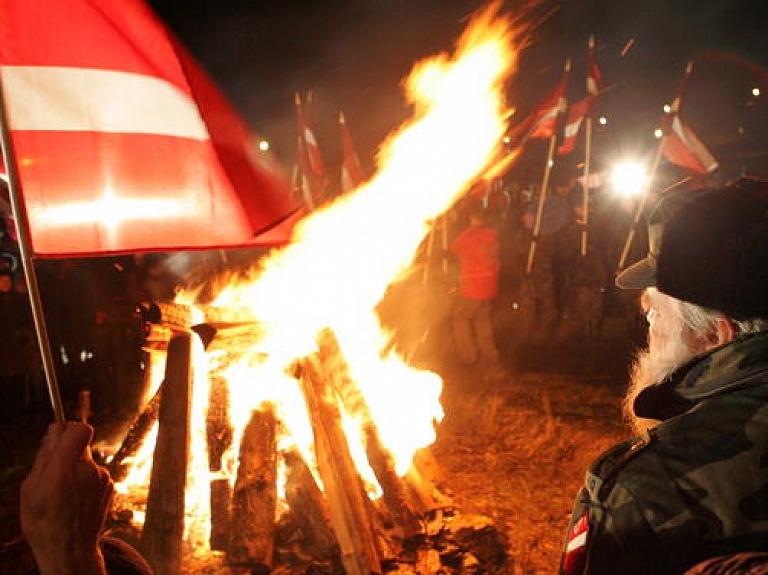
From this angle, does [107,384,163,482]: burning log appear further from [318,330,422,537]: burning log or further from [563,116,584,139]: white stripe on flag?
[563,116,584,139]: white stripe on flag

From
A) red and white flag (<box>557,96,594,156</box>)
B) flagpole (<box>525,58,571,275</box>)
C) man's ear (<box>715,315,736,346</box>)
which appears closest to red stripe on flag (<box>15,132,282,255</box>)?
man's ear (<box>715,315,736,346</box>)

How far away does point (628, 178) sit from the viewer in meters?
14.4

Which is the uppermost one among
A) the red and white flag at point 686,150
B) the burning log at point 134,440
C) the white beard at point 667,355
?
the red and white flag at point 686,150

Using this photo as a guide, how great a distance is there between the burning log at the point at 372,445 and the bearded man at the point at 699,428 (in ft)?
10.9

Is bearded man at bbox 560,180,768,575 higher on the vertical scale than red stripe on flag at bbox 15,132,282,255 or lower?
lower

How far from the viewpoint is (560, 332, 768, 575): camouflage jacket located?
1.30m

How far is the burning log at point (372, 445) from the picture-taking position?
4.69 metres

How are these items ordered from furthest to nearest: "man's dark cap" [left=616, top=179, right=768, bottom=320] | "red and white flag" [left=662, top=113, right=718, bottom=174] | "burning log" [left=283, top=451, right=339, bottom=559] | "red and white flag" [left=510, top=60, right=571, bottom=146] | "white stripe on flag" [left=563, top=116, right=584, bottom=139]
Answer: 1. "white stripe on flag" [left=563, top=116, right=584, bottom=139]
2. "red and white flag" [left=510, top=60, right=571, bottom=146]
3. "red and white flag" [left=662, top=113, right=718, bottom=174]
4. "burning log" [left=283, top=451, right=339, bottom=559]
5. "man's dark cap" [left=616, top=179, right=768, bottom=320]

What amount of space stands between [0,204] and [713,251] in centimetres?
434

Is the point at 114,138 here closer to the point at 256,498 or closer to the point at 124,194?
the point at 124,194

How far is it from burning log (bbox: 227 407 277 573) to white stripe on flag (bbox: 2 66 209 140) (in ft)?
9.90

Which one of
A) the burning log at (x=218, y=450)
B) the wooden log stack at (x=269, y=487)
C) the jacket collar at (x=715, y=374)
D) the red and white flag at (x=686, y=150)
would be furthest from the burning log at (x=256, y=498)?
the red and white flag at (x=686, y=150)

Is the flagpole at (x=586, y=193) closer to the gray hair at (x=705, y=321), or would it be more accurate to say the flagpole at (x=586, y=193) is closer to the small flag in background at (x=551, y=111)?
the small flag in background at (x=551, y=111)

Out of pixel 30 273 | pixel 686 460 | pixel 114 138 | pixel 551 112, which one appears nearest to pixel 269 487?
pixel 114 138
